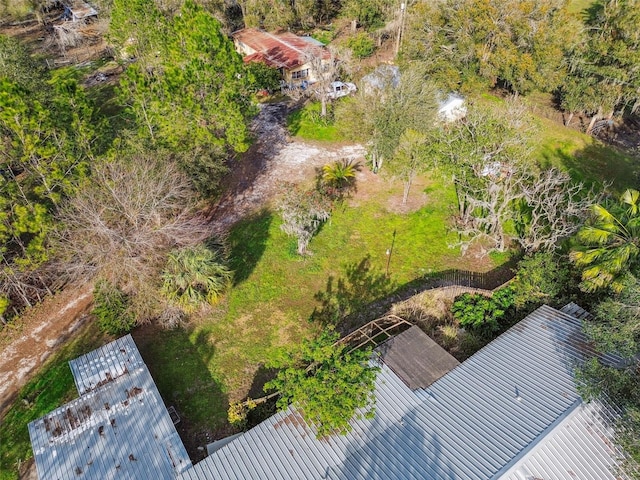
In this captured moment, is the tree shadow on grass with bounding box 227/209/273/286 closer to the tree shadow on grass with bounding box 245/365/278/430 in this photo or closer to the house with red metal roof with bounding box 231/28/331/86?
the tree shadow on grass with bounding box 245/365/278/430

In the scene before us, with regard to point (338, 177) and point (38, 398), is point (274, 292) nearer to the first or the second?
point (338, 177)

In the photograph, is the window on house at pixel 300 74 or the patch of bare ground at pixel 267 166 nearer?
the patch of bare ground at pixel 267 166

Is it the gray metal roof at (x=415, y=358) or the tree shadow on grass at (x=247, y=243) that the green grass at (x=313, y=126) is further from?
the gray metal roof at (x=415, y=358)

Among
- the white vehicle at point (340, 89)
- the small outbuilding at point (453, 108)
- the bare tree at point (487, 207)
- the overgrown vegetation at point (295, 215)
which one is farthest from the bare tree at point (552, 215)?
the white vehicle at point (340, 89)

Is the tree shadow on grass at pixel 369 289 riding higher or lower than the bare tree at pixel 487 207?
lower

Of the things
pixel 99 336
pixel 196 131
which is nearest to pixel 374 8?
pixel 196 131
